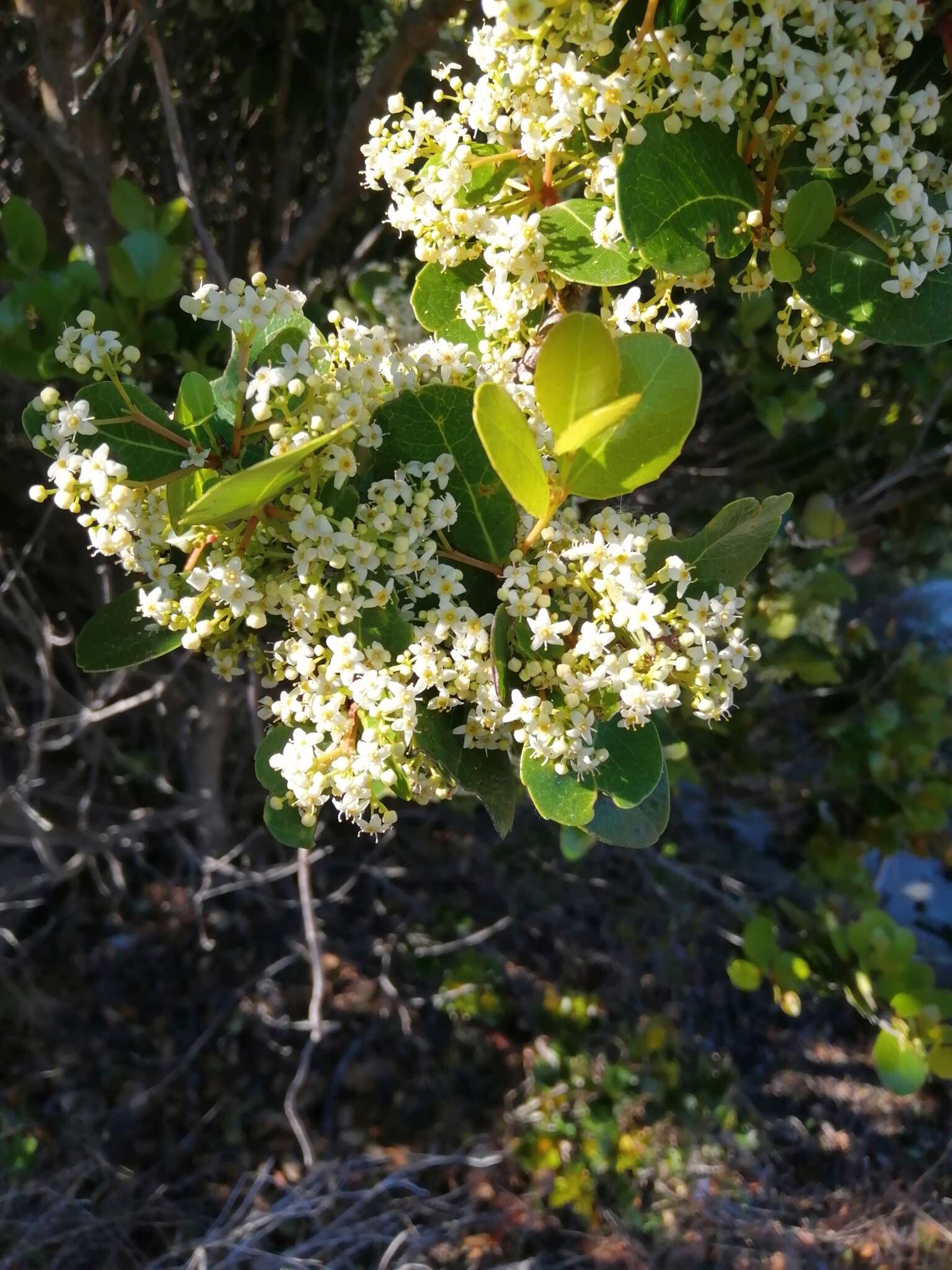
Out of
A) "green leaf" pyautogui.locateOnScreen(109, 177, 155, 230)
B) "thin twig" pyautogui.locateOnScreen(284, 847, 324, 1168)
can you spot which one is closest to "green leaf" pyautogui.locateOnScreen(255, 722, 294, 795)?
"green leaf" pyautogui.locateOnScreen(109, 177, 155, 230)

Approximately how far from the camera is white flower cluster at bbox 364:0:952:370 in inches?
25.1

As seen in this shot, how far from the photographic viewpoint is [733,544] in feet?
2.67

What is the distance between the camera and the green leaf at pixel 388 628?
73 cm

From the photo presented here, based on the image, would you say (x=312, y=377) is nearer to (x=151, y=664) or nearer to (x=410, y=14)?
(x=410, y=14)

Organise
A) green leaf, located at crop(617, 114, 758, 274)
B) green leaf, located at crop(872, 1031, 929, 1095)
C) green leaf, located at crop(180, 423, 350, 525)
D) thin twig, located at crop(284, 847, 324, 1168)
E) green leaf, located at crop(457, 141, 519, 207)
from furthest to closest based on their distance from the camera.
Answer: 1. thin twig, located at crop(284, 847, 324, 1168)
2. green leaf, located at crop(872, 1031, 929, 1095)
3. green leaf, located at crop(457, 141, 519, 207)
4. green leaf, located at crop(617, 114, 758, 274)
5. green leaf, located at crop(180, 423, 350, 525)

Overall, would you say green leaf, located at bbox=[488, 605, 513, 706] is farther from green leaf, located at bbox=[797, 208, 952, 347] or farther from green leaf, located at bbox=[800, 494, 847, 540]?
green leaf, located at bbox=[800, 494, 847, 540]

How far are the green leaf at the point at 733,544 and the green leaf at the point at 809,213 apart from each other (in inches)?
8.6

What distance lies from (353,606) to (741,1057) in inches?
112

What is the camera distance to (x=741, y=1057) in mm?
2947

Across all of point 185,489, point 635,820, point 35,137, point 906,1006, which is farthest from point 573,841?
point 35,137

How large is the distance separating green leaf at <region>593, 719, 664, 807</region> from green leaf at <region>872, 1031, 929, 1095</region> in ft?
4.09

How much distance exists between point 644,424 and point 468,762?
33 centimetres

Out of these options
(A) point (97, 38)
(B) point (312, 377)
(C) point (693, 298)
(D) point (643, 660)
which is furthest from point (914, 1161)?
(A) point (97, 38)

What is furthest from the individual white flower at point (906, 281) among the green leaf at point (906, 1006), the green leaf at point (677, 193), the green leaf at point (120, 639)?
the green leaf at point (906, 1006)
